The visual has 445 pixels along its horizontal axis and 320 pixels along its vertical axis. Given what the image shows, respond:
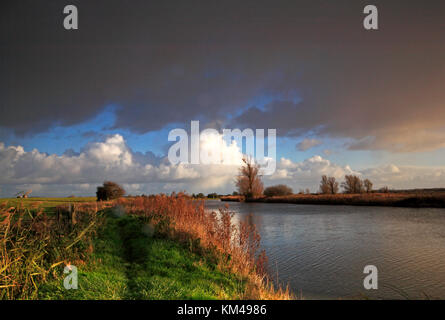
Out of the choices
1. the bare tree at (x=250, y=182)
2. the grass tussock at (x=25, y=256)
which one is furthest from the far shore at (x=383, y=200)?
the grass tussock at (x=25, y=256)

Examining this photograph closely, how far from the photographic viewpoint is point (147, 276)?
607 centimetres

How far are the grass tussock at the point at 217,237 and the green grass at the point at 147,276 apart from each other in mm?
287

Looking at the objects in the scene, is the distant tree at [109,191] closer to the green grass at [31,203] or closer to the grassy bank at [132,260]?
the green grass at [31,203]

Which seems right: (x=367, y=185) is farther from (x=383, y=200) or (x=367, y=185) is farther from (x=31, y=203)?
(x=31, y=203)

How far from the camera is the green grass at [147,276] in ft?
16.2

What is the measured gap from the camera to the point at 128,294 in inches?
199

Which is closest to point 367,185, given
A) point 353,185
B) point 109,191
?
point 353,185

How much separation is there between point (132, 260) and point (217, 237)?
2581 millimetres

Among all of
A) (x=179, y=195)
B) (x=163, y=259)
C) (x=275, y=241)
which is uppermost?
(x=179, y=195)

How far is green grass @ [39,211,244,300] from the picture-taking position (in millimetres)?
4941

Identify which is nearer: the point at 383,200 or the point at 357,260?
the point at 357,260
